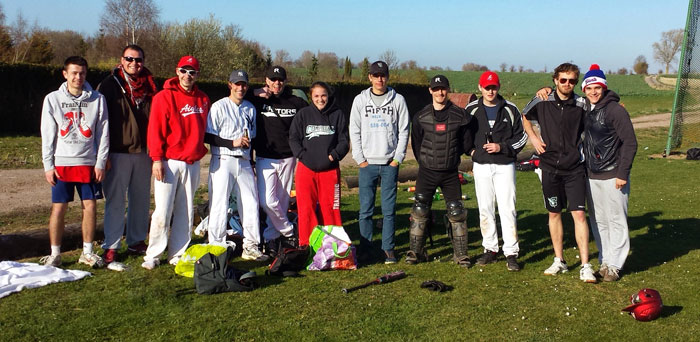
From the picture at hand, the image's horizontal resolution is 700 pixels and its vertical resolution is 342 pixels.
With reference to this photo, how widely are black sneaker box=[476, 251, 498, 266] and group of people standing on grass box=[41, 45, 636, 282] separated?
0.02 m

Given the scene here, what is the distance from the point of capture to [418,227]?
285 inches

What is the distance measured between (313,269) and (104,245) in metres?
2.36

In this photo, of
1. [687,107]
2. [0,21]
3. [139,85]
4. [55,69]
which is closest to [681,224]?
[139,85]

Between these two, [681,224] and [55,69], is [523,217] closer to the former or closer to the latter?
[681,224]

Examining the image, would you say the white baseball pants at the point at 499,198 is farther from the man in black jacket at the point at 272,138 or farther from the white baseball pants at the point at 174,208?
the white baseball pants at the point at 174,208

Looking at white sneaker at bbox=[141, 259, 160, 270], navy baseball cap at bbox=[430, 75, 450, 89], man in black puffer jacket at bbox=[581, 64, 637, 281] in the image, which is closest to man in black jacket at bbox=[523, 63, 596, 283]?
man in black puffer jacket at bbox=[581, 64, 637, 281]

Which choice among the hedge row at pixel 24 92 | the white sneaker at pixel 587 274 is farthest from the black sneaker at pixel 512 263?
the hedge row at pixel 24 92

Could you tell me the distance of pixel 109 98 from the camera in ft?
22.2

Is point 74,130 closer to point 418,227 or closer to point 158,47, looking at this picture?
point 418,227

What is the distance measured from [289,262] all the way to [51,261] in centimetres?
253

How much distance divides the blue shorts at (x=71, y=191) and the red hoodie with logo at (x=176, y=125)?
0.68 metres

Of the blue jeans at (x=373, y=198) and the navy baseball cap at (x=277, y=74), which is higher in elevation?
the navy baseball cap at (x=277, y=74)

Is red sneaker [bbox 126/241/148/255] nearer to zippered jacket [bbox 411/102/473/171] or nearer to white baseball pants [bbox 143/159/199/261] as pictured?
white baseball pants [bbox 143/159/199/261]

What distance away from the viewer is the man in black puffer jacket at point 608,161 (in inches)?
250
